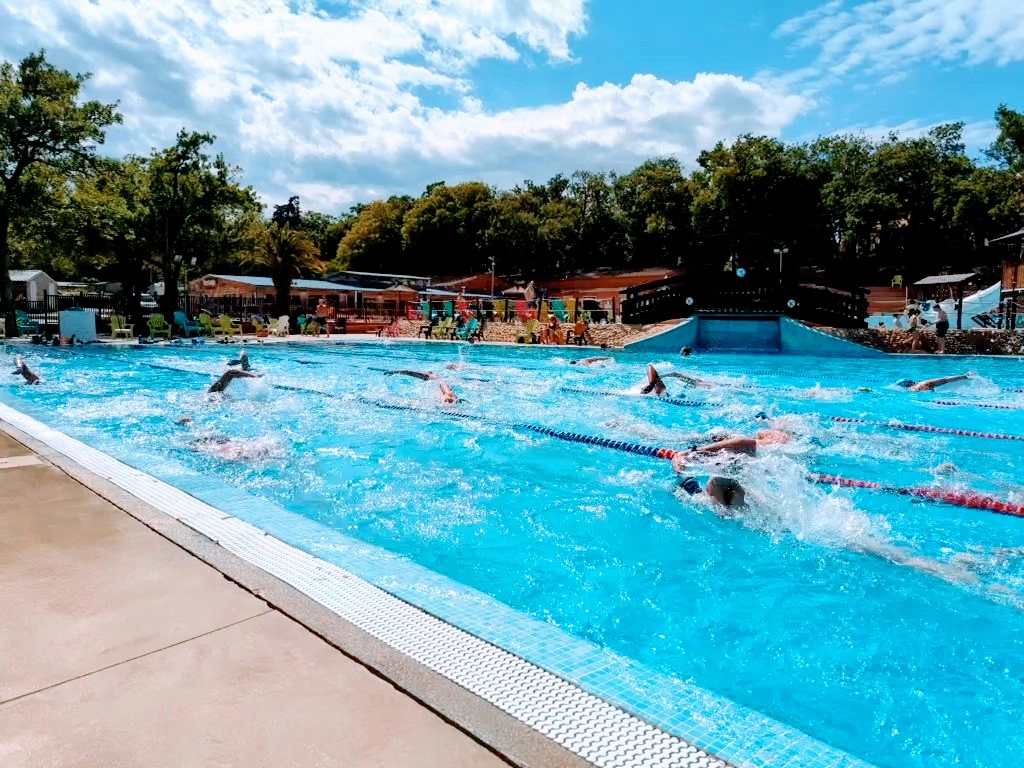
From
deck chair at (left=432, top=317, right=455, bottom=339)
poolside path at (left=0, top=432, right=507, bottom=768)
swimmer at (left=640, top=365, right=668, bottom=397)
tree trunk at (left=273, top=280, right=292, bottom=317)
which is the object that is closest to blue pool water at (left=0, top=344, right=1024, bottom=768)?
swimmer at (left=640, top=365, right=668, bottom=397)

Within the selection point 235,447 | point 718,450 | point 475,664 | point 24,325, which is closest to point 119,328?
point 24,325

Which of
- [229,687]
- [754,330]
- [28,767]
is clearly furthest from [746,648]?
[754,330]

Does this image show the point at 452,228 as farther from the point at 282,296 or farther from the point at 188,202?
the point at 188,202

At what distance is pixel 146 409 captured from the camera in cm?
994

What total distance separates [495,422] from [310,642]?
21.2ft

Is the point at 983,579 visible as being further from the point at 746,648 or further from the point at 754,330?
the point at 754,330

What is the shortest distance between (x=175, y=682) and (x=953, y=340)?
22.6 m

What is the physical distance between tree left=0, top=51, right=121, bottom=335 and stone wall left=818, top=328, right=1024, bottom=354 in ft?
76.9

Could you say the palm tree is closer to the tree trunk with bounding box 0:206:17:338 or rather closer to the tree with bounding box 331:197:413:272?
the tree trunk with bounding box 0:206:17:338

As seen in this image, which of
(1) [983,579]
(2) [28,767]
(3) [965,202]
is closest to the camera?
(2) [28,767]

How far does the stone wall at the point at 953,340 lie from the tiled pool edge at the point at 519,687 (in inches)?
829

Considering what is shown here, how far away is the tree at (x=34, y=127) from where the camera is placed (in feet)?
62.8

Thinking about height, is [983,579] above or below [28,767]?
below

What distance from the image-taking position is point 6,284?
20.7m
